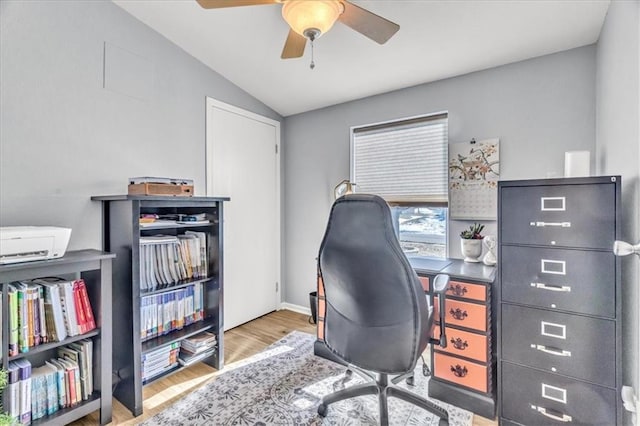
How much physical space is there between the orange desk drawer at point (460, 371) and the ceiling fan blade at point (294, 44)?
197cm

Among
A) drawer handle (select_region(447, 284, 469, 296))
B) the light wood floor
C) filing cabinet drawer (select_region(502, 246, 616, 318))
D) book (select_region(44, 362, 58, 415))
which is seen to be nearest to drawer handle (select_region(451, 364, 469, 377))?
the light wood floor

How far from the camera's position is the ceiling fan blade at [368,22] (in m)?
1.39

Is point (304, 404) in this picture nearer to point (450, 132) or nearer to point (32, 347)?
point (32, 347)

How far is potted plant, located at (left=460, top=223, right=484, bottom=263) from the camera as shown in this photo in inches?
85.1

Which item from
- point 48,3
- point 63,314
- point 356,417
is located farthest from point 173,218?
point 356,417

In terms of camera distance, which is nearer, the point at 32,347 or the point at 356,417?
the point at 32,347

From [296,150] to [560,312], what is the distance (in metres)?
2.68

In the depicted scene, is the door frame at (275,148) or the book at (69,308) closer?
the book at (69,308)

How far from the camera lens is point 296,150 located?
11.3 feet

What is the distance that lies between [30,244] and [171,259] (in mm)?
784

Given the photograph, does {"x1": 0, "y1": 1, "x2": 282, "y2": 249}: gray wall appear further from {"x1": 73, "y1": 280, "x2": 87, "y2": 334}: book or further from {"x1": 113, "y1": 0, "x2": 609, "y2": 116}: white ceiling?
{"x1": 73, "y1": 280, "x2": 87, "y2": 334}: book

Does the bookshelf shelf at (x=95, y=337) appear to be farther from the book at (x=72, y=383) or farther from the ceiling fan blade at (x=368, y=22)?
the ceiling fan blade at (x=368, y=22)

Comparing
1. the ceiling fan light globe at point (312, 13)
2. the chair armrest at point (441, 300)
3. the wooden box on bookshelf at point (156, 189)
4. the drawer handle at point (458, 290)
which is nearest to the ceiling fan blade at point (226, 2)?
the ceiling fan light globe at point (312, 13)

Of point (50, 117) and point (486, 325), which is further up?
point (50, 117)
